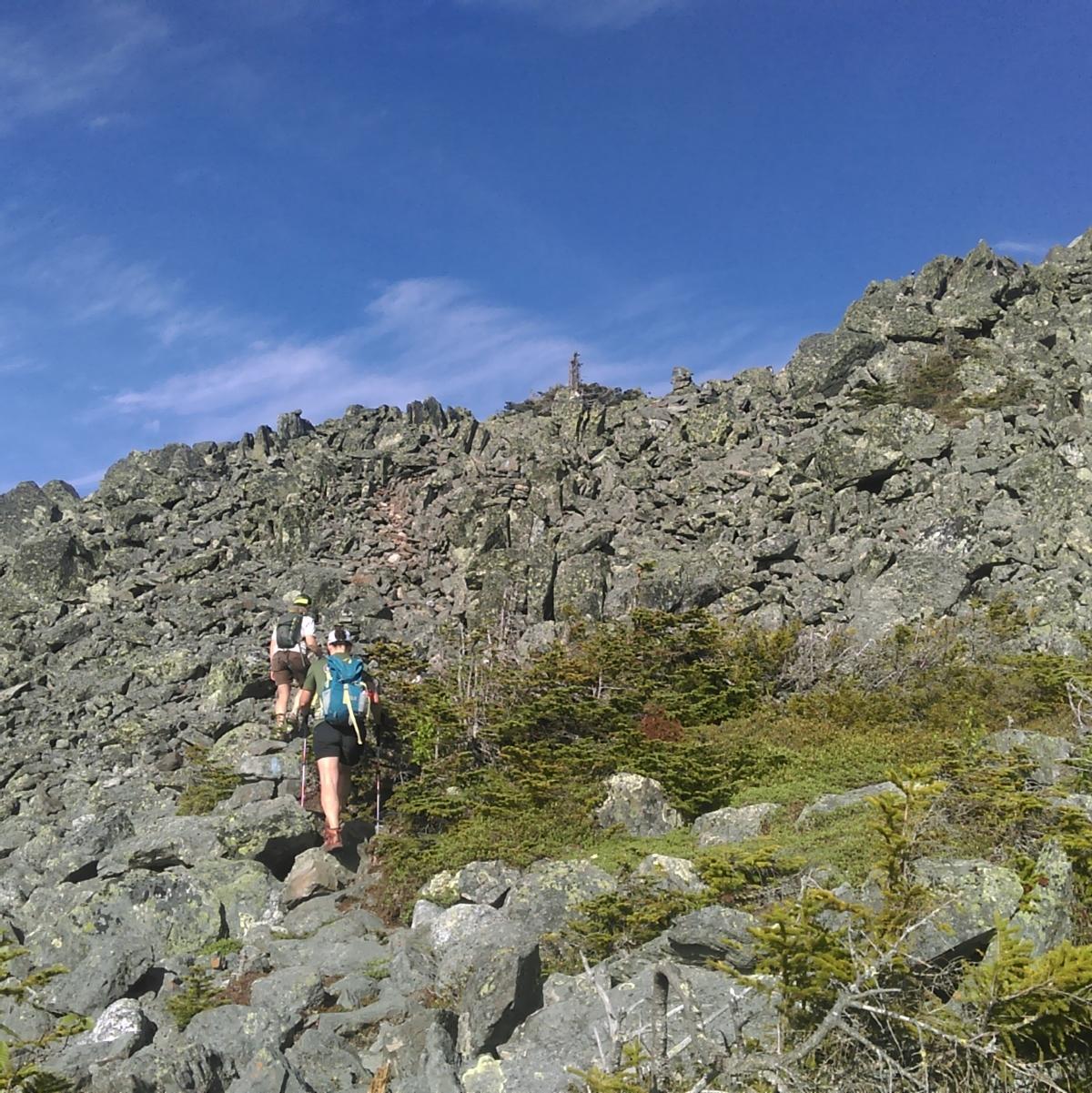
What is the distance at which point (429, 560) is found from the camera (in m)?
21.3

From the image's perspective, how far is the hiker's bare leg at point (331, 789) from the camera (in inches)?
424

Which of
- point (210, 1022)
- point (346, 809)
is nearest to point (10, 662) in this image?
point (346, 809)

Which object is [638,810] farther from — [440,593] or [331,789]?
[440,593]

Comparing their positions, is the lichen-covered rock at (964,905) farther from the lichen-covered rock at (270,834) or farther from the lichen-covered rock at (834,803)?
the lichen-covered rock at (270,834)

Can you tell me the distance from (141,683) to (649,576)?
955cm

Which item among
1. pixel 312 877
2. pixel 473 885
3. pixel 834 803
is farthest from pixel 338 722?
pixel 834 803

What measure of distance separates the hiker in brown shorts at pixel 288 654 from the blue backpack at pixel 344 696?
274 cm

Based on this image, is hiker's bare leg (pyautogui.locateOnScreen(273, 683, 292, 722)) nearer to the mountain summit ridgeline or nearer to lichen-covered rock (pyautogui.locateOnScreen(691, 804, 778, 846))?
the mountain summit ridgeline

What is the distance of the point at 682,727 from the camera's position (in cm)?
1337

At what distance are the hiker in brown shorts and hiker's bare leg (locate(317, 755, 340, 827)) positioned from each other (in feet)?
10.2

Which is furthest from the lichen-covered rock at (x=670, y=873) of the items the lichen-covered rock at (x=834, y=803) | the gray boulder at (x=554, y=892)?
the lichen-covered rock at (x=834, y=803)

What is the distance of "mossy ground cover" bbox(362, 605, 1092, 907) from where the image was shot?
10094mm

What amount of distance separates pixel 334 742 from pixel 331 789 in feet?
1.75

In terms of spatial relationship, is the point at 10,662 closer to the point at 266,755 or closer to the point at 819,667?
the point at 266,755
